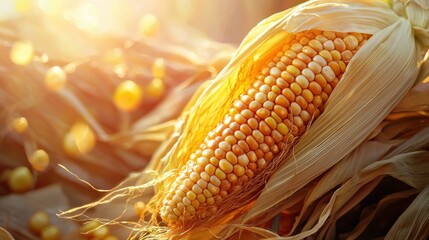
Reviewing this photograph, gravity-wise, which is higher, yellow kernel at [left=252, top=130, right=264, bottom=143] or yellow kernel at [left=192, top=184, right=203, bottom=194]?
yellow kernel at [left=252, top=130, right=264, bottom=143]

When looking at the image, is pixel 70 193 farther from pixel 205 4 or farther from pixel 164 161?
pixel 205 4

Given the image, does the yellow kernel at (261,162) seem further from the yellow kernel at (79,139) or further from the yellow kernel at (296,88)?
the yellow kernel at (79,139)

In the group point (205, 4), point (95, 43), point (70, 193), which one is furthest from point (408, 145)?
point (205, 4)

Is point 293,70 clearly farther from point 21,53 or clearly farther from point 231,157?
point 21,53

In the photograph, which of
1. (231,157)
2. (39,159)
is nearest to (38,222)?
(39,159)

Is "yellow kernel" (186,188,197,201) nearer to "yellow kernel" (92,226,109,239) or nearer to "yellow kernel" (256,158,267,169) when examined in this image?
"yellow kernel" (256,158,267,169)

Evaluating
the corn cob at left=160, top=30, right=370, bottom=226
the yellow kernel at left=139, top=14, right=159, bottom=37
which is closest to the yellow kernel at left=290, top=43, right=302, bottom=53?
the corn cob at left=160, top=30, right=370, bottom=226

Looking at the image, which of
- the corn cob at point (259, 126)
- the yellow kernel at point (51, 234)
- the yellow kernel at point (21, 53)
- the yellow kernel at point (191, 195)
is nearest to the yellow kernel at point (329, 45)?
the corn cob at point (259, 126)

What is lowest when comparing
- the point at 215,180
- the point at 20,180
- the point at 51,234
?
the point at 51,234
